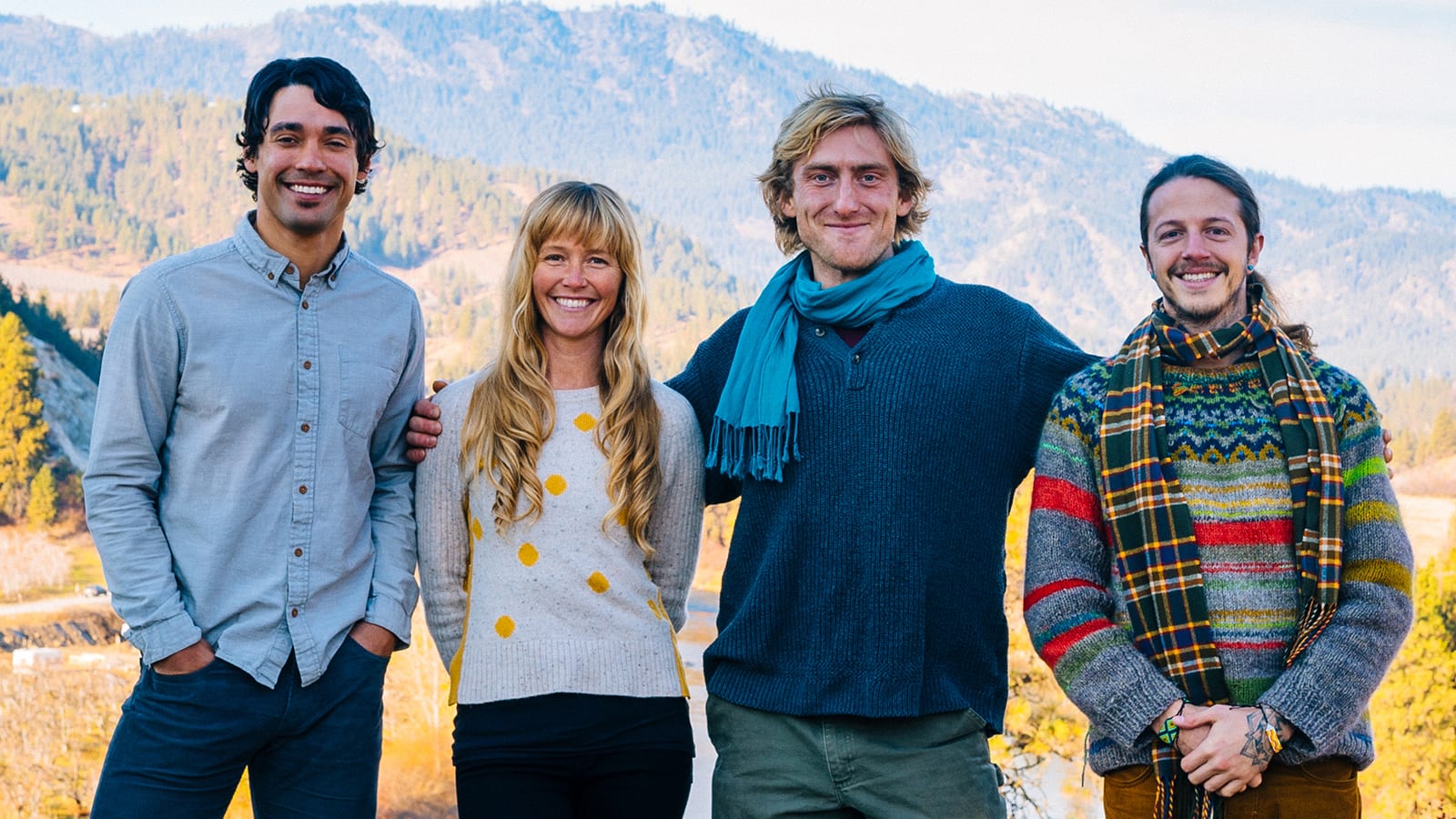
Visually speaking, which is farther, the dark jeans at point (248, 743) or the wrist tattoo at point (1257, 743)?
the dark jeans at point (248, 743)

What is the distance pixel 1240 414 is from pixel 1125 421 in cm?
24

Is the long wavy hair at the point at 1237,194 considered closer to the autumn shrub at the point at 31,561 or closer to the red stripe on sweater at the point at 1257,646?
the red stripe on sweater at the point at 1257,646

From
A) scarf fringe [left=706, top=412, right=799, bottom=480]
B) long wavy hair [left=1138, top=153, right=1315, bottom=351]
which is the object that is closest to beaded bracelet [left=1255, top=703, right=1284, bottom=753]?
long wavy hair [left=1138, top=153, right=1315, bottom=351]

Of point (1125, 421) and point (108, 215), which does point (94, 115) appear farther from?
point (1125, 421)

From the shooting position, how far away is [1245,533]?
102 inches

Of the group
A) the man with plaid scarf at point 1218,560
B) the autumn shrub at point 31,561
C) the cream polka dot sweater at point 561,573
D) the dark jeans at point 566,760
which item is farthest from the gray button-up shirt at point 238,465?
the autumn shrub at point 31,561

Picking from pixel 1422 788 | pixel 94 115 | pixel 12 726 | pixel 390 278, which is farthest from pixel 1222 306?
pixel 94 115

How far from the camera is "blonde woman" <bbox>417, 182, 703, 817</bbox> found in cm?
270

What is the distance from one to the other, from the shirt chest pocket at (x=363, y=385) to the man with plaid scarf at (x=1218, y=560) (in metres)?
1.52

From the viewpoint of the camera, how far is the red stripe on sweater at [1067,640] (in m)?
2.62

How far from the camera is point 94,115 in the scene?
109 meters

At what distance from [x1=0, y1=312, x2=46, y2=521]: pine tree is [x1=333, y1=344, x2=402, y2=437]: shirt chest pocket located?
3762 cm

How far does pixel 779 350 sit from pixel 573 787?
1.13 meters

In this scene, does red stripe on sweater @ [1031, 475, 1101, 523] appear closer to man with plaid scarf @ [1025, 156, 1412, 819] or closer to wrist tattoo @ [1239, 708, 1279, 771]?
man with plaid scarf @ [1025, 156, 1412, 819]
